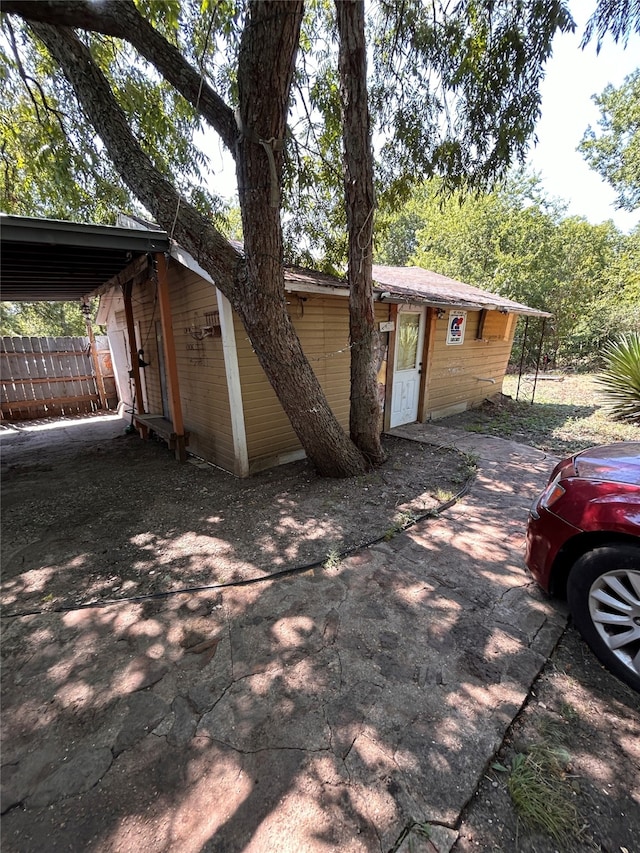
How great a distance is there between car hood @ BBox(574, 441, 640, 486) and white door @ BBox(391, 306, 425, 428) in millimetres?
4491

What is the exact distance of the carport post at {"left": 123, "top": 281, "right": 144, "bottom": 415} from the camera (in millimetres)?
6738

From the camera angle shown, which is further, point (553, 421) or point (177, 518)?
point (553, 421)

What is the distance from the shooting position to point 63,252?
4684 mm

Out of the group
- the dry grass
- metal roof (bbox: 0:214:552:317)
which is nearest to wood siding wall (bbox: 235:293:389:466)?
metal roof (bbox: 0:214:552:317)

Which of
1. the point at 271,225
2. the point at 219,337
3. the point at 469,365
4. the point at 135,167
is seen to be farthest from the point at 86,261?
the point at 469,365

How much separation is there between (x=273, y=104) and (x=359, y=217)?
4.50ft

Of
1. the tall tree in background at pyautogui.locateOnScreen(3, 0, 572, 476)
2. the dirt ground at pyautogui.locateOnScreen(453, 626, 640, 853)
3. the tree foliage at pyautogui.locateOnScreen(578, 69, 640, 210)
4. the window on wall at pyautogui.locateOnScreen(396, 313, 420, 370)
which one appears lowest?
the dirt ground at pyautogui.locateOnScreen(453, 626, 640, 853)

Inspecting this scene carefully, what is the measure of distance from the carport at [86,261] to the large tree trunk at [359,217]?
2439mm

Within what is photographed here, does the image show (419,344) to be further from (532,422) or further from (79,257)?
(79,257)

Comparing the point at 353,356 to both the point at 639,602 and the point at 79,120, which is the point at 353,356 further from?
the point at 79,120

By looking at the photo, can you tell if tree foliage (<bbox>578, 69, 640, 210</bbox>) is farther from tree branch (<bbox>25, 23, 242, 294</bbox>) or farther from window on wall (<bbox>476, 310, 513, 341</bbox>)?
tree branch (<bbox>25, 23, 242, 294</bbox>)

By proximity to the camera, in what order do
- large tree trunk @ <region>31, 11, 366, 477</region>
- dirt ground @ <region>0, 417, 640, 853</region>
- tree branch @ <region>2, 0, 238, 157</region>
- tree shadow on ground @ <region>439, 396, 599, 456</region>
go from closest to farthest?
dirt ground @ <region>0, 417, 640, 853</region> < tree branch @ <region>2, 0, 238, 157</region> < large tree trunk @ <region>31, 11, 366, 477</region> < tree shadow on ground @ <region>439, 396, 599, 456</region>

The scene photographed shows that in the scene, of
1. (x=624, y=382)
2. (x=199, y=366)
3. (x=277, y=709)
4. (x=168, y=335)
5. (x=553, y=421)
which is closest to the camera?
(x=277, y=709)

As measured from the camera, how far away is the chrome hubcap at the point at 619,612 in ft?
6.01
